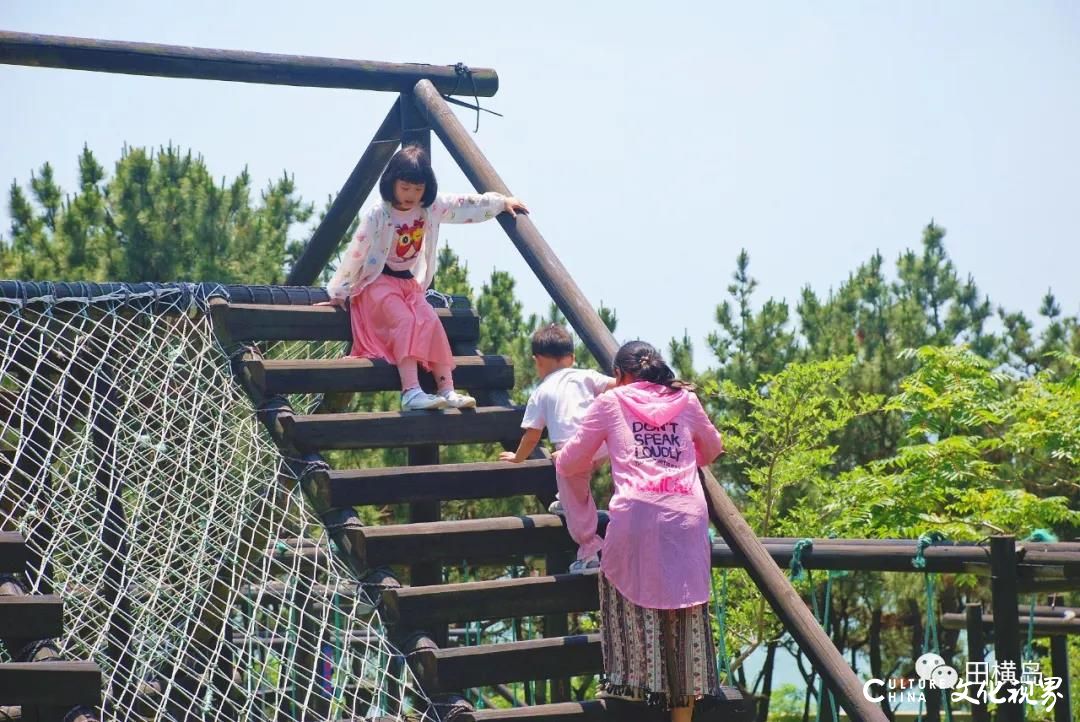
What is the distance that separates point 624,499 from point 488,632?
8.43 metres

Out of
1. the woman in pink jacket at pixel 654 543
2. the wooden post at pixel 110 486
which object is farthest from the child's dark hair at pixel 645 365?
the wooden post at pixel 110 486

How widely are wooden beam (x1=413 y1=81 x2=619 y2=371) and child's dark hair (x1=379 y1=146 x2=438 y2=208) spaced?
0.46 meters

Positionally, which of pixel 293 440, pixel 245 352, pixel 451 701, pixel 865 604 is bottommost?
pixel 865 604

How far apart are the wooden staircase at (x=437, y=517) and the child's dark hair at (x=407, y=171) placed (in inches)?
22.6

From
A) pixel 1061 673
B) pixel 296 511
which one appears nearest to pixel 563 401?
pixel 296 511

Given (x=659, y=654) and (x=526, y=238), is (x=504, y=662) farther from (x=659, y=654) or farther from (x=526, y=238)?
(x=526, y=238)

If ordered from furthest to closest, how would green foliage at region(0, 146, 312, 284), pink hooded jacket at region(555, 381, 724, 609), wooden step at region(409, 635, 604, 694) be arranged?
green foliage at region(0, 146, 312, 284) → wooden step at region(409, 635, 604, 694) → pink hooded jacket at region(555, 381, 724, 609)

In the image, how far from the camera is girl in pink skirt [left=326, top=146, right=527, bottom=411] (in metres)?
5.64

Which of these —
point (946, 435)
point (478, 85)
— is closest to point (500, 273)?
point (946, 435)

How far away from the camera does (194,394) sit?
565 centimetres

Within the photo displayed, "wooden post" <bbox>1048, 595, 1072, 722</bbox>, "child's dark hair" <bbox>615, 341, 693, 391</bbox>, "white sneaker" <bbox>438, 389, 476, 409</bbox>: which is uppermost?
"child's dark hair" <bbox>615, 341, 693, 391</bbox>

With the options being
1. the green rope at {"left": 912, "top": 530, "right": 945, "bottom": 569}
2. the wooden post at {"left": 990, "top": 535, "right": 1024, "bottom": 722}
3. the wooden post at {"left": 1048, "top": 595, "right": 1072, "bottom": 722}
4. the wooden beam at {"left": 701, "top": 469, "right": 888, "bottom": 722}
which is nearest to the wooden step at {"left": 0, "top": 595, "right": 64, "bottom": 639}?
the wooden beam at {"left": 701, "top": 469, "right": 888, "bottom": 722}

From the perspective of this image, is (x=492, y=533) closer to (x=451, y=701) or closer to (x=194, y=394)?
(x=451, y=701)

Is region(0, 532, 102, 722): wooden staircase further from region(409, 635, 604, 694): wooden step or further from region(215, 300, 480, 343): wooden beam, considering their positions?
region(215, 300, 480, 343): wooden beam
